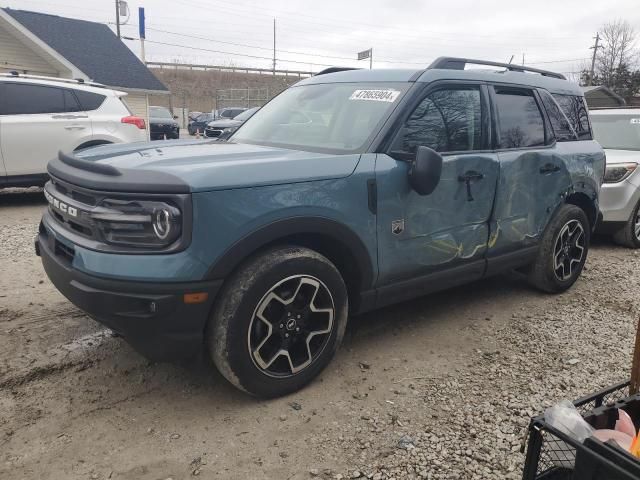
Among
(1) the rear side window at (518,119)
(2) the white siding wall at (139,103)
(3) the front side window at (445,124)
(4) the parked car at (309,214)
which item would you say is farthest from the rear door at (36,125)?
(2) the white siding wall at (139,103)

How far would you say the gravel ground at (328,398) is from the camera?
90.7 inches

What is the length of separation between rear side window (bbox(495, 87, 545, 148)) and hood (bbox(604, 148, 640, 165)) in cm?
284

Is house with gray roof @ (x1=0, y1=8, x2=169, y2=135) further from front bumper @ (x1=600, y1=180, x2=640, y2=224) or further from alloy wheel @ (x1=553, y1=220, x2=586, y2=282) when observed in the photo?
alloy wheel @ (x1=553, y1=220, x2=586, y2=282)

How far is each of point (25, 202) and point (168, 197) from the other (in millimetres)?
6851

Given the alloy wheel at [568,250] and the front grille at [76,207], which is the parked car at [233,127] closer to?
the front grille at [76,207]

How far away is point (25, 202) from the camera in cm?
791

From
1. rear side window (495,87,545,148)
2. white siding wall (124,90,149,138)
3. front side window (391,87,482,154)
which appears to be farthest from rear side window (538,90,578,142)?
white siding wall (124,90,149,138)

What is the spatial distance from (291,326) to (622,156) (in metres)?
5.65

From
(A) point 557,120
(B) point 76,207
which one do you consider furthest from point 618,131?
(B) point 76,207

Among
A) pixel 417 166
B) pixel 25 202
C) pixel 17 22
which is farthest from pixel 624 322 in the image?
pixel 17 22

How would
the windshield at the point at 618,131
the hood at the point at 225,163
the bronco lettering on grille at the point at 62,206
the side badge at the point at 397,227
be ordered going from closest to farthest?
the hood at the point at 225,163
the bronco lettering on grille at the point at 62,206
the side badge at the point at 397,227
the windshield at the point at 618,131

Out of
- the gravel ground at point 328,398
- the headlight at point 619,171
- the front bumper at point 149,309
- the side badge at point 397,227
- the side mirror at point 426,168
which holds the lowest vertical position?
the gravel ground at point 328,398

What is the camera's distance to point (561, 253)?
4445 millimetres

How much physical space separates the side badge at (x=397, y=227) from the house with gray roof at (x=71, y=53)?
14181mm
